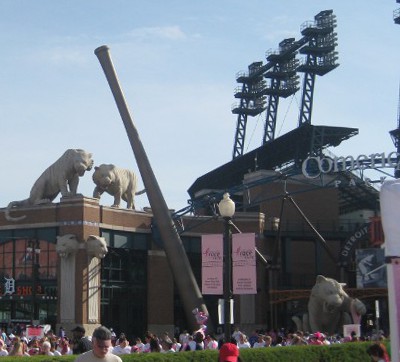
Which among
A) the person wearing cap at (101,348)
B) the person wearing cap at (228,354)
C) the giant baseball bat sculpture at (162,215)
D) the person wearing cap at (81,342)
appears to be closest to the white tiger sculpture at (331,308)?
the giant baseball bat sculpture at (162,215)

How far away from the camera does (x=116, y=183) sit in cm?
5162

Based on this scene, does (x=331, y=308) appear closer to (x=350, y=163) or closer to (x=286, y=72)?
(x=350, y=163)

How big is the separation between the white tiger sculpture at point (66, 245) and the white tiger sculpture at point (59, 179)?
106 inches

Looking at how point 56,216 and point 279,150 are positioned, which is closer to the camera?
point 56,216

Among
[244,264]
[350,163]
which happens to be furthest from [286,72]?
[244,264]

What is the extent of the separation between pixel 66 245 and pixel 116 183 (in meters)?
5.20

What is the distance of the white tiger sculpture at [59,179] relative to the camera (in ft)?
164

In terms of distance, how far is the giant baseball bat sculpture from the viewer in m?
44.5

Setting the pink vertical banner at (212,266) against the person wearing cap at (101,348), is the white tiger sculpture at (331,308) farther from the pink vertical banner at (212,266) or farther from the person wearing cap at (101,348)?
the person wearing cap at (101,348)

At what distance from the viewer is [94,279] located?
162 ft

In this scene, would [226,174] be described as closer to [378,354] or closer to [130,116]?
[130,116]

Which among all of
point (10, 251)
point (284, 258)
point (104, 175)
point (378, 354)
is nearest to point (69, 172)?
point (104, 175)

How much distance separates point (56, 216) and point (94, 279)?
398cm

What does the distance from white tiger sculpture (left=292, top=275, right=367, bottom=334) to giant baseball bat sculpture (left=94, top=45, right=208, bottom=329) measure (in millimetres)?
5300
